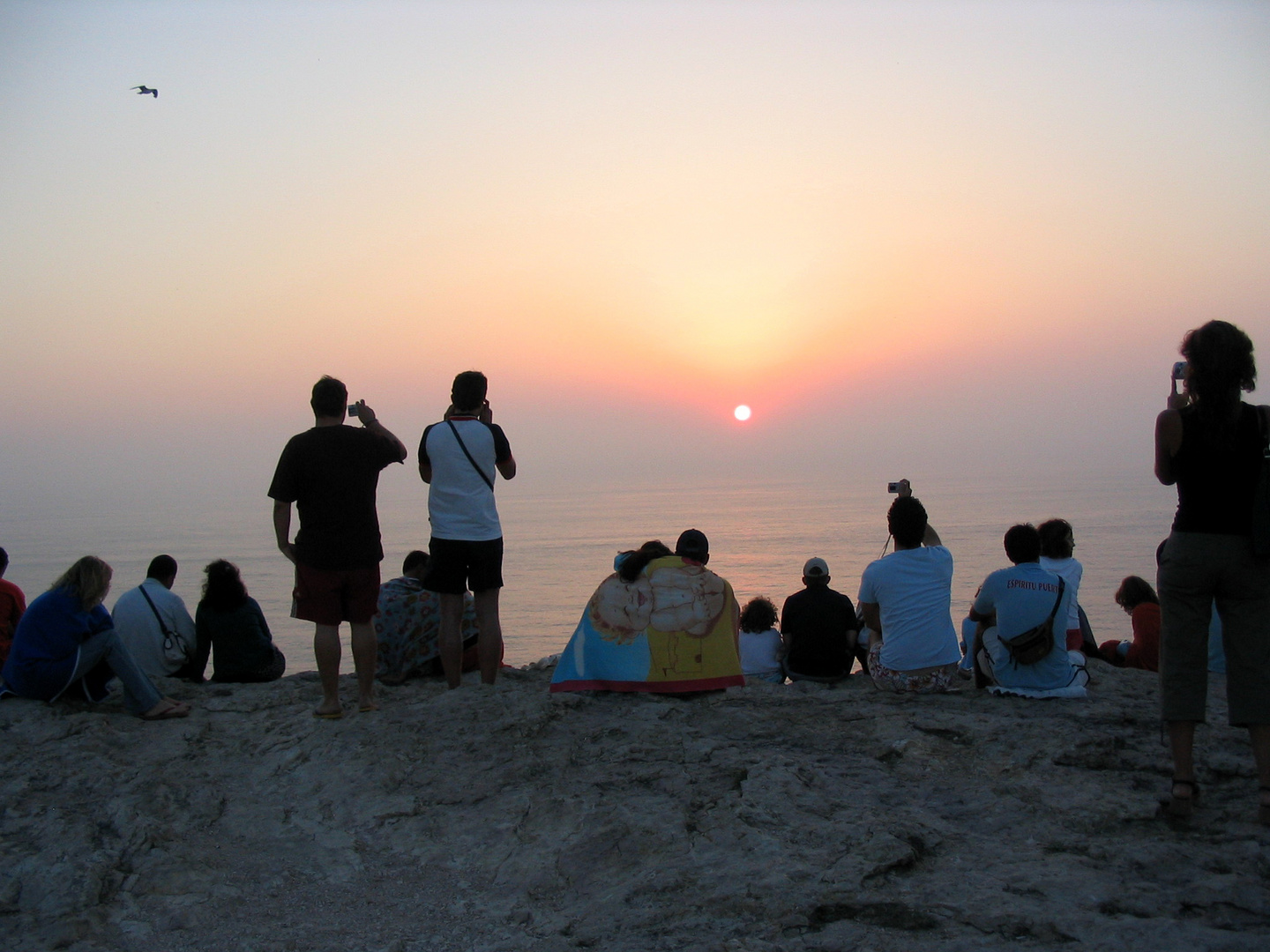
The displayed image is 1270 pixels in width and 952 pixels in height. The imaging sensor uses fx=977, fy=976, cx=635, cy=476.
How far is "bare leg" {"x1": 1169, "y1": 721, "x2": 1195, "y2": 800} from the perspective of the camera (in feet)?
11.8

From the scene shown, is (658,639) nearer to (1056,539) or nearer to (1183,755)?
(1183,755)

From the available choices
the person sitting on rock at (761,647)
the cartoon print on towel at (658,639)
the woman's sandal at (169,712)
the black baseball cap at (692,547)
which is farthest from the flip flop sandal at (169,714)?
the person sitting on rock at (761,647)

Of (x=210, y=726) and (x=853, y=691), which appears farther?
(x=853, y=691)

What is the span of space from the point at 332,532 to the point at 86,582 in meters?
1.31

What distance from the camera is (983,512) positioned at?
57.3m

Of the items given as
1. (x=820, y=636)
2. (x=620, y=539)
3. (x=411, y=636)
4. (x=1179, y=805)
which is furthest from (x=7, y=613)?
(x=620, y=539)

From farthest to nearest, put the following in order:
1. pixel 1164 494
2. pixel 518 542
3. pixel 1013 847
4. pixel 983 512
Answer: pixel 1164 494 < pixel 983 512 < pixel 518 542 < pixel 1013 847

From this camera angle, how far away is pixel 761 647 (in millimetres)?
7426

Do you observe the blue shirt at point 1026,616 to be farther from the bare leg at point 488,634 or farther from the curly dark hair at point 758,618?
the bare leg at point 488,634

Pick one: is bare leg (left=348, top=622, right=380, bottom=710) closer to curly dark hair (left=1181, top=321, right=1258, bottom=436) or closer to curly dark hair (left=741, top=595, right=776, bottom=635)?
curly dark hair (left=741, top=595, right=776, bottom=635)

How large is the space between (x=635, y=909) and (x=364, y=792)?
5.45 ft

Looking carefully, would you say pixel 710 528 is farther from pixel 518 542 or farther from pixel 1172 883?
pixel 1172 883

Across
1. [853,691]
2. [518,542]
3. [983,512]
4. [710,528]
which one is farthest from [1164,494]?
[853,691]

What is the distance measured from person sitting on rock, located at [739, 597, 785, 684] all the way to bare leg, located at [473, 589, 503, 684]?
7.50 ft
